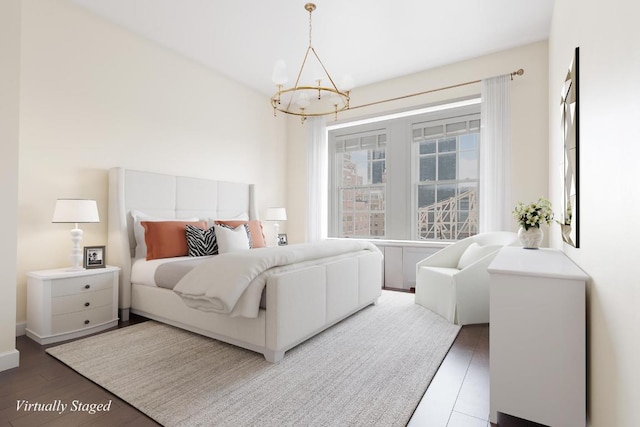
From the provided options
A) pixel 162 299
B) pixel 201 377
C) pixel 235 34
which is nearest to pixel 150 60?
pixel 235 34

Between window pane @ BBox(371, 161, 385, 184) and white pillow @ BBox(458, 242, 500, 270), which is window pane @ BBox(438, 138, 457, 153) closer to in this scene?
window pane @ BBox(371, 161, 385, 184)

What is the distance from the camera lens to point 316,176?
17.8 ft

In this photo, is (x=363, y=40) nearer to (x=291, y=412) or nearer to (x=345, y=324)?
(x=345, y=324)

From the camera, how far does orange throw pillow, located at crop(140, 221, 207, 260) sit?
128 inches

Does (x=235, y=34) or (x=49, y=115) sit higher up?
(x=235, y=34)

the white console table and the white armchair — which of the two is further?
the white armchair

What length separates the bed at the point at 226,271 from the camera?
7.41 feet

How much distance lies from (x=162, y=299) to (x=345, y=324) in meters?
1.67

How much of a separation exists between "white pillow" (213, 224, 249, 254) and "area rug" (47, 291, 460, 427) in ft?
3.15

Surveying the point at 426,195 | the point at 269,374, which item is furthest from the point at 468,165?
the point at 269,374

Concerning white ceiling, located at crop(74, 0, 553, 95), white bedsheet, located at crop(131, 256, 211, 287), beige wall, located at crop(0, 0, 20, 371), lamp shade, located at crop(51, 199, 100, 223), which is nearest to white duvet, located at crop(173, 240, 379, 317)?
white bedsheet, located at crop(131, 256, 211, 287)

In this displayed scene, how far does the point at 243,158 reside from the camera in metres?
5.03

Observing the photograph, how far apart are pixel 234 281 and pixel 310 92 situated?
3.97m

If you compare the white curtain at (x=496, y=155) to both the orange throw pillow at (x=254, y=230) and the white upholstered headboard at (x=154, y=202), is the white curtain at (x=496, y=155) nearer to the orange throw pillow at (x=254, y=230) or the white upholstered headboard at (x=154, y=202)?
the orange throw pillow at (x=254, y=230)
